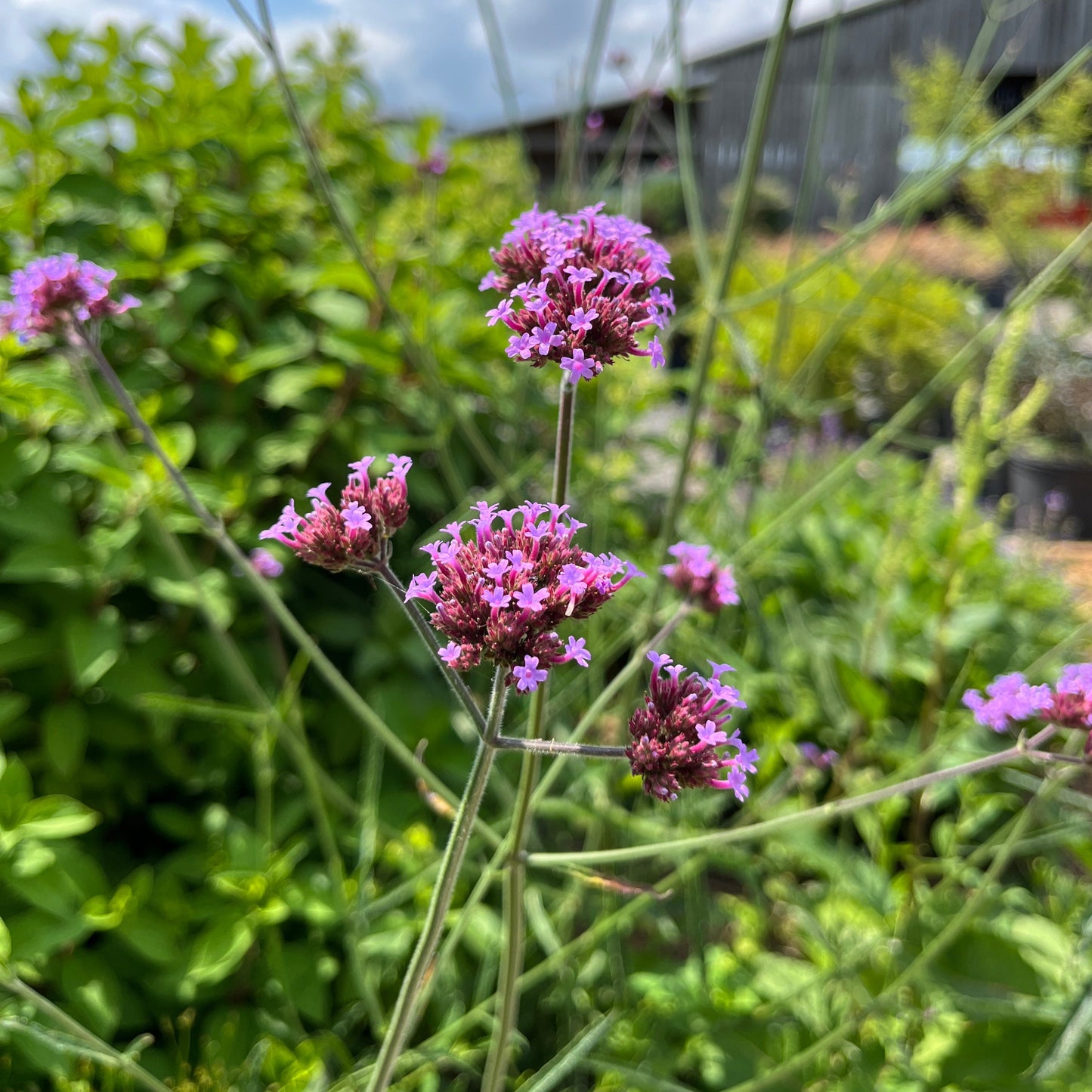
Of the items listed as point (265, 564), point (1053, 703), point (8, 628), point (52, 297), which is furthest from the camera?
point (265, 564)

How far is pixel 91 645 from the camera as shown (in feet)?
4.51

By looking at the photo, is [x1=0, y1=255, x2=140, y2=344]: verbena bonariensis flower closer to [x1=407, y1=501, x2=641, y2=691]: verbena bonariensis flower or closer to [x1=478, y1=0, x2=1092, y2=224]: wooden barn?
[x1=407, y1=501, x2=641, y2=691]: verbena bonariensis flower

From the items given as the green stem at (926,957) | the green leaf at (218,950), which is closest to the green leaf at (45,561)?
the green leaf at (218,950)

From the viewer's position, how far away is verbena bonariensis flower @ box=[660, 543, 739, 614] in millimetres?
922

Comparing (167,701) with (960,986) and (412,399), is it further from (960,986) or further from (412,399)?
(960,986)

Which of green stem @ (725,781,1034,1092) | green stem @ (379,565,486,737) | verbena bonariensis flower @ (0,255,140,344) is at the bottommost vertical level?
green stem @ (725,781,1034,1092)

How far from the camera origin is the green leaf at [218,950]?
1229 millimetres

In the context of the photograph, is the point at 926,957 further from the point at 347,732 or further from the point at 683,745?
the point at 347,732

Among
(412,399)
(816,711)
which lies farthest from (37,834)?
(816,711)

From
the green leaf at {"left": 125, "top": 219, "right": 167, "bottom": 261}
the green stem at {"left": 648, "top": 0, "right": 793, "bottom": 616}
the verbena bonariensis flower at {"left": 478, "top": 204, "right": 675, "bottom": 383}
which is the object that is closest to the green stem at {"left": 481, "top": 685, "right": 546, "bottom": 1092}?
the verbena bonariensis flower at {"left": 478, "top": 204, "right": 675, "bottom": 383}

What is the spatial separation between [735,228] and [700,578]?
1.50 ft

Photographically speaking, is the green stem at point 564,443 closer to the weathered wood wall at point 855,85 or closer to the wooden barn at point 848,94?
the wooden barn at point 848,94

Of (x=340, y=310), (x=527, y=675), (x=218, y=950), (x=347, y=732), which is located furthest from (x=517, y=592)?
(x=340, y=310)

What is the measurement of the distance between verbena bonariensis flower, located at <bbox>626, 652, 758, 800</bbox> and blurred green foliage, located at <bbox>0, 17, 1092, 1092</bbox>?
0.40 metres
